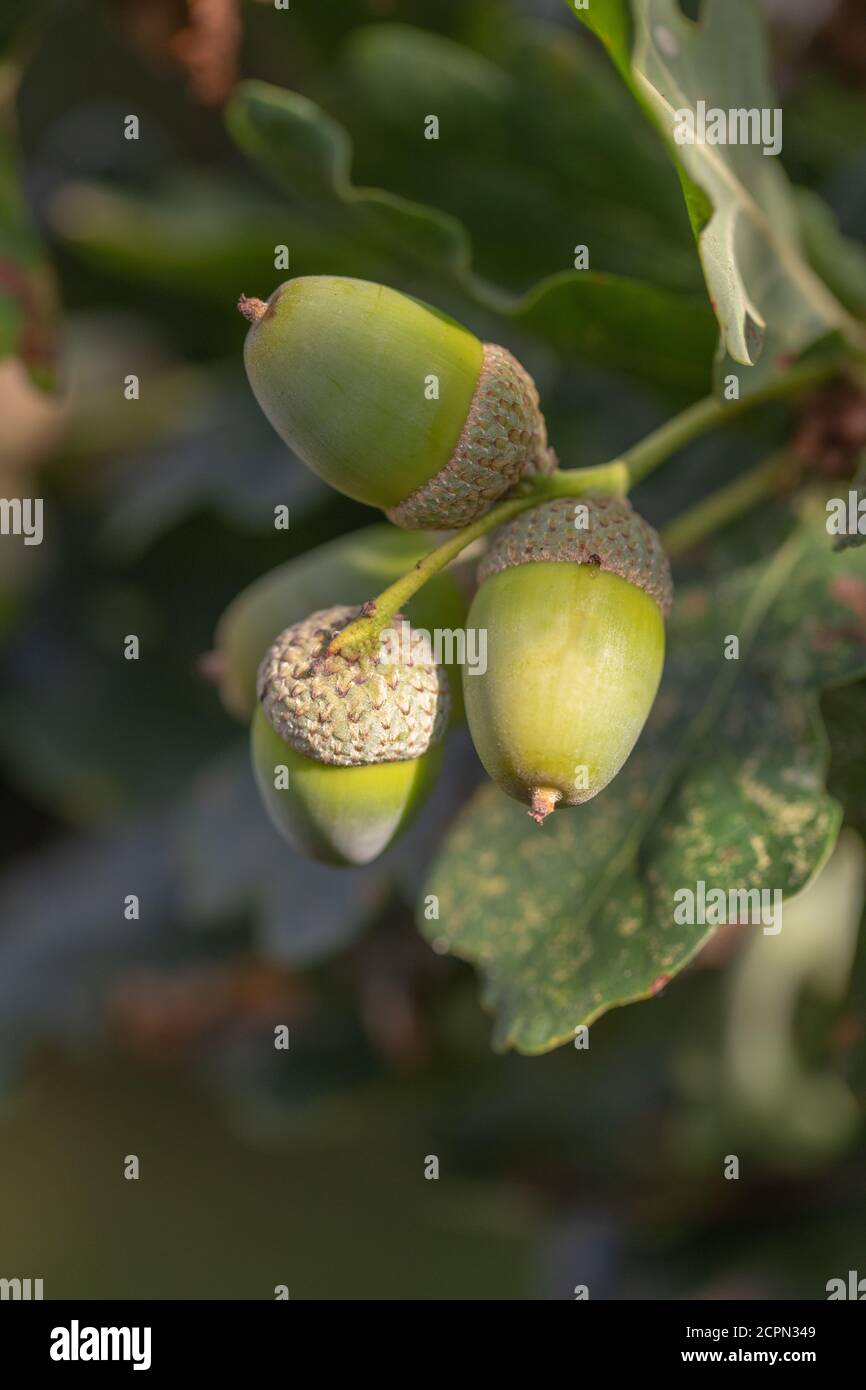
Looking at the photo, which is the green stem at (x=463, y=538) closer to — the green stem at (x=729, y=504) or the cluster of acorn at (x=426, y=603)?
the cluster of acorn at (x=426, y=603)

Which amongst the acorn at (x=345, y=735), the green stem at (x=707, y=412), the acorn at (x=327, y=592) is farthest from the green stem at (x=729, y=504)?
the acorn at (x=345, y=735)

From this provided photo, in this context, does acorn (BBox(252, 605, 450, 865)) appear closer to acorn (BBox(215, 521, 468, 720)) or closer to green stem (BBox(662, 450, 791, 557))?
acorn (BBox(215, 521, 468, 720))

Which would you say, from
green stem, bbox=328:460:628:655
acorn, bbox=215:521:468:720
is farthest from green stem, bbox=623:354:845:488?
acorn, bbox=215:521:468:720

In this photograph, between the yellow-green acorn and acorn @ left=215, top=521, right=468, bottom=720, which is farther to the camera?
acorn @ left=215, top=521, right=468, bottom=720

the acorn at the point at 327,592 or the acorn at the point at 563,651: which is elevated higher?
the acorn at the point at 327,592

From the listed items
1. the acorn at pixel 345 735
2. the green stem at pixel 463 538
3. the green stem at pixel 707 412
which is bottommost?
the acorn at pixel 345 735

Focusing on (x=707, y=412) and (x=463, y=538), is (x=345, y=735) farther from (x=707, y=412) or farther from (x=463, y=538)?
(x=707, y=412)

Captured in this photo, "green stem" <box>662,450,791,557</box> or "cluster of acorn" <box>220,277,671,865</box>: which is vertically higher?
"green stem" <box>662,450,791,557</box>
